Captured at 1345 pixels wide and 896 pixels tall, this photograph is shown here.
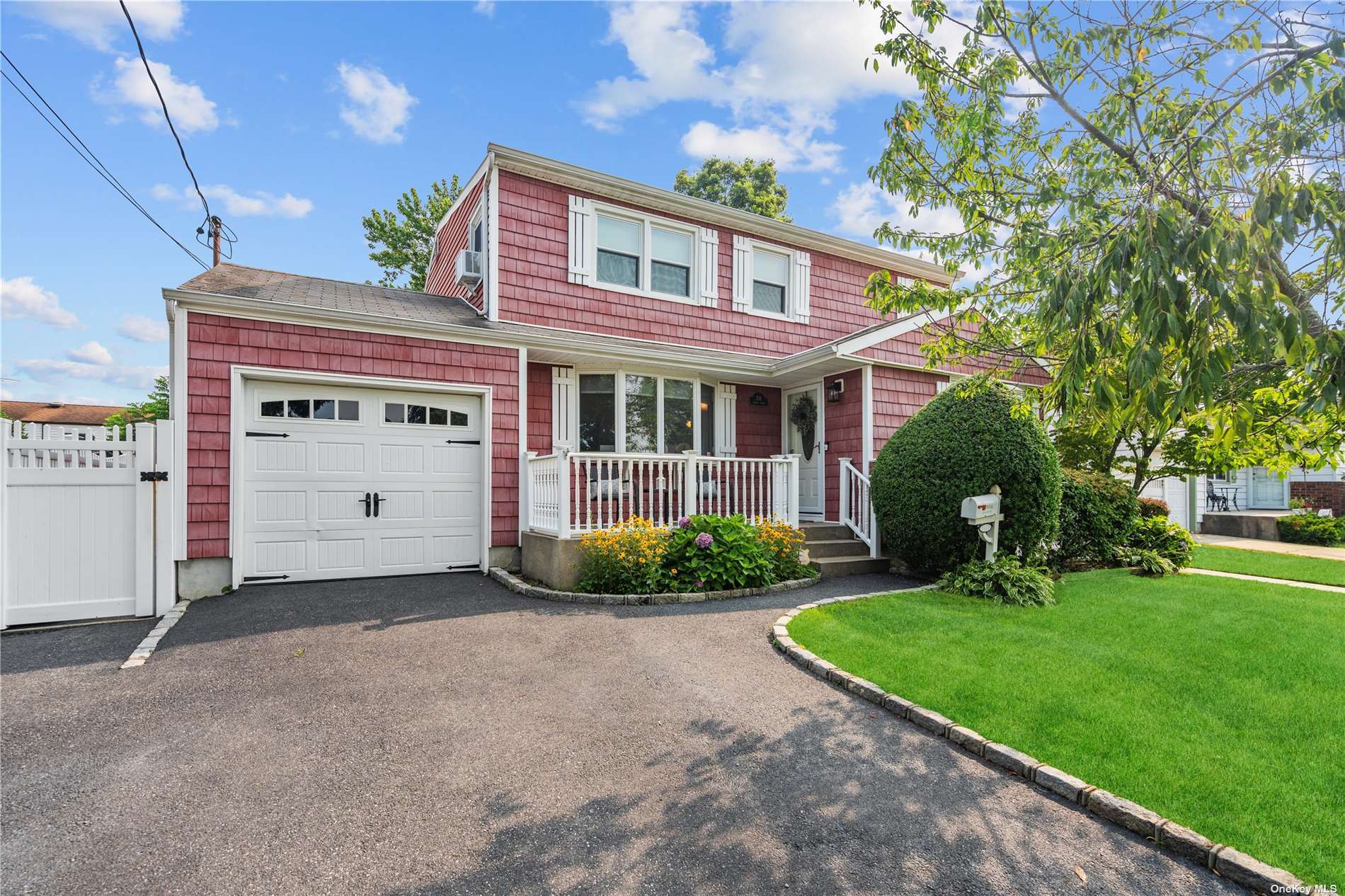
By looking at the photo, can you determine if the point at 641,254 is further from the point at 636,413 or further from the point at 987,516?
the point at 987,516

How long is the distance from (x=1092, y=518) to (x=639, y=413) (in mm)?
6490

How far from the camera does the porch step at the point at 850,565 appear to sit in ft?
24.8

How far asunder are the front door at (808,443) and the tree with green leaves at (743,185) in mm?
12699

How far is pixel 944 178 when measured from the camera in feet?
15.9

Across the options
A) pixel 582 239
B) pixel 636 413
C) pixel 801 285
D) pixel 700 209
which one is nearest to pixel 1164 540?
pixel 801 285

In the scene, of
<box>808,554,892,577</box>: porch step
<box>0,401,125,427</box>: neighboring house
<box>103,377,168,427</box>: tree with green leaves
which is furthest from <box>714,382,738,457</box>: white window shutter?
<box>0,401,125,427</box>: neighboring house

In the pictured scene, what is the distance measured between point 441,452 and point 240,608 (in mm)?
2678

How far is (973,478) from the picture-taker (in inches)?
259

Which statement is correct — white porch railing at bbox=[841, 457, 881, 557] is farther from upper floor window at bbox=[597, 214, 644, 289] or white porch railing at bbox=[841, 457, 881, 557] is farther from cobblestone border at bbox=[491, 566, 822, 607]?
upper floor window at bbox=[597, 214, 644, 289]

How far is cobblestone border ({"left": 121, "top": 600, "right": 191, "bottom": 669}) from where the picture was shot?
4.19 meters

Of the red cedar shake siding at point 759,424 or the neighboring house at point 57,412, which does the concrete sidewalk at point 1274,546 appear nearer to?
the red cedar shake siding at point 759,424

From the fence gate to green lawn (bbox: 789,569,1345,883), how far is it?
5.89 metres

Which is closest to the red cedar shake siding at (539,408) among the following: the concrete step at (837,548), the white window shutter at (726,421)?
the white window shutter at (726,421)

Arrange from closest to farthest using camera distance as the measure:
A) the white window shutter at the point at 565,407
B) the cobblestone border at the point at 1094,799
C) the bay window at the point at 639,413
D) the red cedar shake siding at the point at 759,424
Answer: the cobblestone border at the point at 1094,799 → the white window shutter at the point at 565,407 → the bay window at the point at 639,413 → the red cedar shake siding at the point at 759,424
